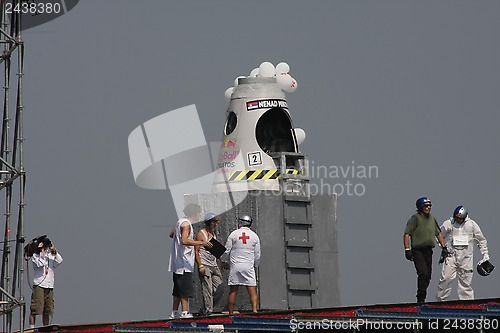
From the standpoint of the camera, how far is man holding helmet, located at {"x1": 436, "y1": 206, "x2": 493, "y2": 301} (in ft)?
76.6

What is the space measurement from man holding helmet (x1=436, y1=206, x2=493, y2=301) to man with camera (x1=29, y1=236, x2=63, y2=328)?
6.86 m

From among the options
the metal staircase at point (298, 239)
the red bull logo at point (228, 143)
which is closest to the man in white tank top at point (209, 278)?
the metal staircase at point (298, 239)

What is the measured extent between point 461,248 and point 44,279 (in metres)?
7.35

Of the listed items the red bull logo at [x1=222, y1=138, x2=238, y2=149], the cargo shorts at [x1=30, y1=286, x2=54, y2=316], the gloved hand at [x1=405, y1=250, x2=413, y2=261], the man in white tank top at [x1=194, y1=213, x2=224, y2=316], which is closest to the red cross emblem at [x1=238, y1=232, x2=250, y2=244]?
the man in white tank top at [x1=194, y1=213, x2=224, y2=316]

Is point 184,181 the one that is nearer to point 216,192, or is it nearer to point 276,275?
point 216,192

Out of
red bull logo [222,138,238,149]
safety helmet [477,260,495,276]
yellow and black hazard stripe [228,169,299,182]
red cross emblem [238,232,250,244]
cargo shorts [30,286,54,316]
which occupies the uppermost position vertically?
red bull logo [222,138,238,149]

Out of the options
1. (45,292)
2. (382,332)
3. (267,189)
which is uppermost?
(267,189)

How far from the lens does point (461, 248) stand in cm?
2336

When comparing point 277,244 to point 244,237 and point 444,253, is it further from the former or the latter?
point 244,237

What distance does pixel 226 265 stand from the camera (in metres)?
23.7

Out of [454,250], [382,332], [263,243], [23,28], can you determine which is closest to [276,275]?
[263,243]

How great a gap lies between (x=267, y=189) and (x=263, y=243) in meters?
1.23

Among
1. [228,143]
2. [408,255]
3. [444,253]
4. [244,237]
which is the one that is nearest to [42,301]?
[244,237]

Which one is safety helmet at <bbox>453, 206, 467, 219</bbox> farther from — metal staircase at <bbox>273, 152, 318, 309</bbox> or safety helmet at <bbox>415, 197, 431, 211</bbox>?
metal staircase at <bbox>273, 152, 318, 309</bbox>
